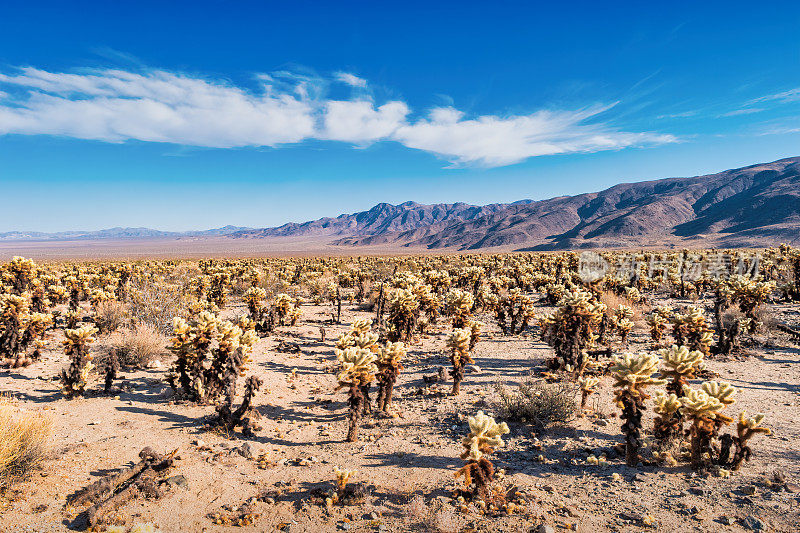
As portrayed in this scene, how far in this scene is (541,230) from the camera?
158 m

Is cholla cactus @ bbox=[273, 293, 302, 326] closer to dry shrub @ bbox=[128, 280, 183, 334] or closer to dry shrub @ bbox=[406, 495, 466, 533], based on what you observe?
dry shrub @ bbox=[128, 280, 183, 334]

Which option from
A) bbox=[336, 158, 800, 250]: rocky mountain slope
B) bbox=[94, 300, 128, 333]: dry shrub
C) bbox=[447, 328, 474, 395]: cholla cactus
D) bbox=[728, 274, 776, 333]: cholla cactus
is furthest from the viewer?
bbox=[336, 158, 800, 250]: rocky mountain slope

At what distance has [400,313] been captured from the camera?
12508 millimetres

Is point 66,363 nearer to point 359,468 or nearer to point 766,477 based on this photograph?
point 359,468

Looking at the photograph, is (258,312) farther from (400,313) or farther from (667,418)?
(667,418)

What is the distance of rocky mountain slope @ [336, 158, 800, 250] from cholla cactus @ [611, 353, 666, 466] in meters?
102

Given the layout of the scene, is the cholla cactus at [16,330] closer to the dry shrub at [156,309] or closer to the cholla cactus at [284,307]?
the dry shrub at [156,309]

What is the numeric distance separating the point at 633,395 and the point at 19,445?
9104 mm

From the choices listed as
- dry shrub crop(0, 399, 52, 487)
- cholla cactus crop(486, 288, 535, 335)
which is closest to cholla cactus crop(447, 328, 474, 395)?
cholla cactus crop(486, 288, 535, 335)

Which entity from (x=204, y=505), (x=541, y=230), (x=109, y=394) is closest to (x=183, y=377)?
(x=109, y=394)

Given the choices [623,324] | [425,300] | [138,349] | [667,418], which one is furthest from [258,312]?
[667,418]

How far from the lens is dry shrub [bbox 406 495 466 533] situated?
4.68m

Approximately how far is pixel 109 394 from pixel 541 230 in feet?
539

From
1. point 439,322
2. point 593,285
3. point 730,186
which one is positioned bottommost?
point 439,322
